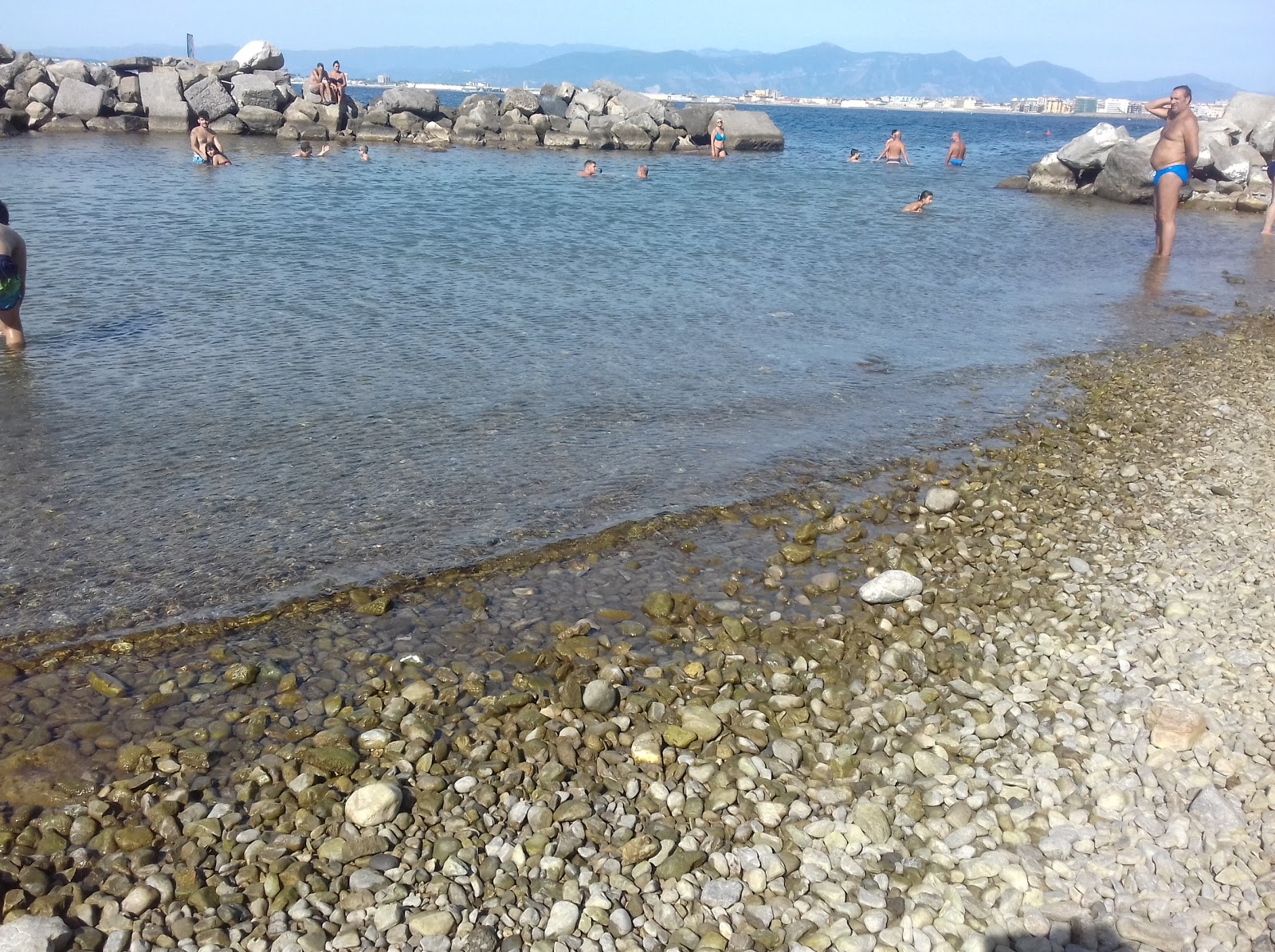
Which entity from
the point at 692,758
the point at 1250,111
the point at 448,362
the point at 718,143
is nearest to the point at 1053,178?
the point at 1250,111

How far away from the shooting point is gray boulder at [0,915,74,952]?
2.98m

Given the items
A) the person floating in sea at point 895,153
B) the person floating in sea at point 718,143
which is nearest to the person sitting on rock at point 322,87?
the person floating in sea at point 718,143

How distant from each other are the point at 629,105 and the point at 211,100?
655 inches

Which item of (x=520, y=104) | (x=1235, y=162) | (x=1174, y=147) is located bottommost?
(x=520, y=104)

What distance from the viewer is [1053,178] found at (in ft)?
91.5

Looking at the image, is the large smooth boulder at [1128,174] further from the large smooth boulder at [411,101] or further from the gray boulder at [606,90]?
the large smooth boulder at [411,101]

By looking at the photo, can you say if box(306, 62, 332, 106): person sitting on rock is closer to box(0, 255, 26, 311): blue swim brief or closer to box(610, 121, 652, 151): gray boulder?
box(610, 121, 652, 151): gray boulder

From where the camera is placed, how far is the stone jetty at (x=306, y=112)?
33.1m

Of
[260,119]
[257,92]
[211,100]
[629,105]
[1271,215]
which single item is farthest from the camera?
[629,105]

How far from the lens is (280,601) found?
17.1 ft

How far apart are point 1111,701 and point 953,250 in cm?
1480

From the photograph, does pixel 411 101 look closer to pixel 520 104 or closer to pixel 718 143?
pixel 520 104

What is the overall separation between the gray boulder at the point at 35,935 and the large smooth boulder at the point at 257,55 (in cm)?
4145

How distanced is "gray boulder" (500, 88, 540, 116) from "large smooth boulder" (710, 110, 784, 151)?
7551 millimetres
